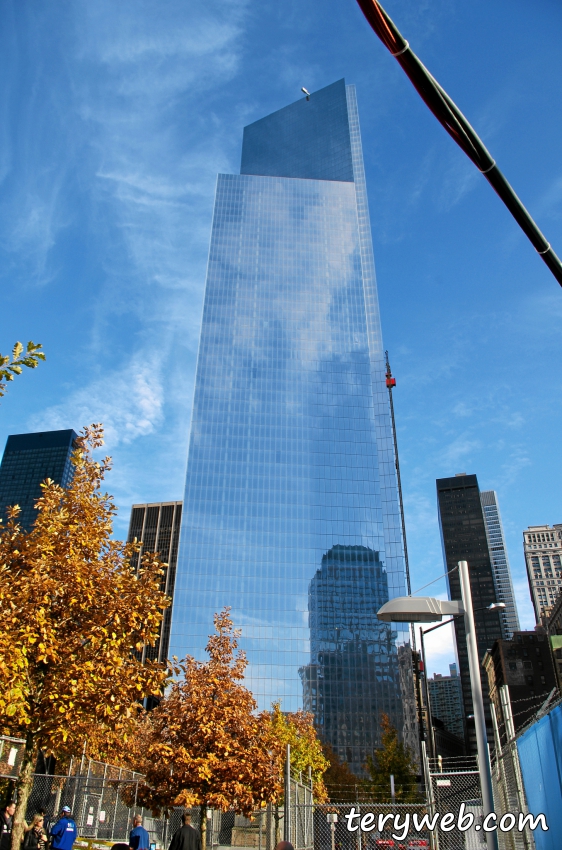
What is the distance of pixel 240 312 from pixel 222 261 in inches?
498

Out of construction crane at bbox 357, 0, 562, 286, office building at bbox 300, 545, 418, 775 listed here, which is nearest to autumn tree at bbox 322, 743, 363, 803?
office building at bbox 300, 545, 418, 775

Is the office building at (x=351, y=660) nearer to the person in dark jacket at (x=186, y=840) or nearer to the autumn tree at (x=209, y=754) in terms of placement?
the autumn tree at (x=209, y=754)

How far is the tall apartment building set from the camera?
182125 mm

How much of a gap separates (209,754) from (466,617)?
13.3m

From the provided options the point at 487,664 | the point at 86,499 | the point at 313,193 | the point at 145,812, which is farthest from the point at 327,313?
the point at 86,499

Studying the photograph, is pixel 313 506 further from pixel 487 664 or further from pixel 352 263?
pixel 487 664

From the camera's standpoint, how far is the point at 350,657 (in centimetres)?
8931

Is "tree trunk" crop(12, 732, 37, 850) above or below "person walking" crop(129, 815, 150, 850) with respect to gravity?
above

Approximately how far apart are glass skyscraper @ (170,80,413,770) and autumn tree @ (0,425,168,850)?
3133 inches

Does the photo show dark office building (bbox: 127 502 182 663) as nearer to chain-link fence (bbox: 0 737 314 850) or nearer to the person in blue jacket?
chain-link fence (bbox: 0 737 314 850)

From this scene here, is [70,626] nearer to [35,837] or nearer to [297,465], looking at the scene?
[35,837]

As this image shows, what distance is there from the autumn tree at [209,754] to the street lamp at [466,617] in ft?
33.0

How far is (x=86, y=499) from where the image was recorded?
13.7 m

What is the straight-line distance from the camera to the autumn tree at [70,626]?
11164 millimetres
